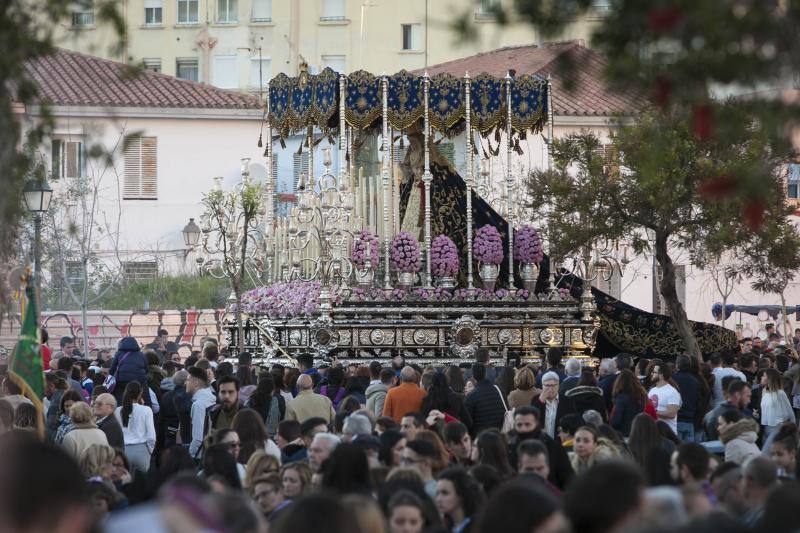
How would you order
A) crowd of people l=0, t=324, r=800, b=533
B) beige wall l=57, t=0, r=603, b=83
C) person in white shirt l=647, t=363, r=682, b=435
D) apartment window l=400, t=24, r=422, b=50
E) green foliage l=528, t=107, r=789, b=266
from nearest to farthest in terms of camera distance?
crowd of people l=0, t=324, r=800, b=533, person in white shirt l=647, t=363, r=682, b=435, green foliage l=528, t=107, r=789, b=266, beige wall l=57, t=0, r=603, b=83, apartment window l=400, t=24, r=422, b=50

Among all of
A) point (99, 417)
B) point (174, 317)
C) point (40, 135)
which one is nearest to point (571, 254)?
point (99, 417)

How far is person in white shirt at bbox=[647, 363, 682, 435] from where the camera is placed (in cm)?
1588

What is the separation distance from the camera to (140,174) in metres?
48.8

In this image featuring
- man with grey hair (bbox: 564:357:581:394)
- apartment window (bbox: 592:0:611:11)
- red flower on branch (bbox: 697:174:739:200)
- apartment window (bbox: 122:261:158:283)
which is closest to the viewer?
red flower on branch (bbox: 697:174:739:200)

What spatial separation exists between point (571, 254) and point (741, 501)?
15.9 metres

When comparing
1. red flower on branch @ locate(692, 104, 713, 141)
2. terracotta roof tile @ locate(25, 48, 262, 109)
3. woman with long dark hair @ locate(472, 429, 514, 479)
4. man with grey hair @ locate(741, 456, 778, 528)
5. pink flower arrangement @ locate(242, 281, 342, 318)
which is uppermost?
terracotta roof tile @ locate(25, 48, 262, 109)

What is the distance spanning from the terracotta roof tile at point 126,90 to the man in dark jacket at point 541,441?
3494 cm

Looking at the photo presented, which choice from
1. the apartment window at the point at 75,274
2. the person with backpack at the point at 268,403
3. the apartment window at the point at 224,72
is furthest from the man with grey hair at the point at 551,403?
the apartment window at the point at 224,72

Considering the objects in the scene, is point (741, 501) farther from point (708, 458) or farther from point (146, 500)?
point (146, 500)

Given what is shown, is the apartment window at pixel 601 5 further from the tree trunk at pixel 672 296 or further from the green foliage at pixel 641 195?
the tree trunk at pixel 672 296

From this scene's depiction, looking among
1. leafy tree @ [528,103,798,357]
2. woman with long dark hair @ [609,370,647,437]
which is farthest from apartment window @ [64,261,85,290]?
woman with long dark hair @ [609,370,647,437]

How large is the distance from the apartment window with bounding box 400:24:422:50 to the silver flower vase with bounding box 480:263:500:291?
2859 cm

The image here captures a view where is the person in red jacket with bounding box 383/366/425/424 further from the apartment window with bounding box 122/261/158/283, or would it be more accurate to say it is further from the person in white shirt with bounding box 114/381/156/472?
the apartment window with bounding box 122/261/158/283

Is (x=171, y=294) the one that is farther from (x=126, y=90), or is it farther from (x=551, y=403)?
(x=551, y=403)
